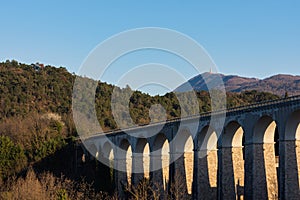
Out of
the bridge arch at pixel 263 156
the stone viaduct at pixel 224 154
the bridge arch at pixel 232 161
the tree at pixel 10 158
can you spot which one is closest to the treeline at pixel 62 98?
the tree at pixel 10 158

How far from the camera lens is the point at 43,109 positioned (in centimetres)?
6378

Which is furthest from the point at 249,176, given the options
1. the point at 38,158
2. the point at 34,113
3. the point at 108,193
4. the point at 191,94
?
the point at 34,113

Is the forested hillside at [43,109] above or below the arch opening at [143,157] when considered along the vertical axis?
above

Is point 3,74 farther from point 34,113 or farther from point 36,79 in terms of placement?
point 34,113

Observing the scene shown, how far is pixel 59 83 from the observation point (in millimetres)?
71438

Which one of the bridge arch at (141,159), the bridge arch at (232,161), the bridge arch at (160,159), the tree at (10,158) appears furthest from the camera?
the tree at (10,158)

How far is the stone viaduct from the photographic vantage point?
2262 cm

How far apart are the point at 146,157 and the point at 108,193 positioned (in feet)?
14.2

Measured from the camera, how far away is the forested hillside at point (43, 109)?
4609 cm

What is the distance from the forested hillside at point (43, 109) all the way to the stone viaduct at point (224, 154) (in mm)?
8980

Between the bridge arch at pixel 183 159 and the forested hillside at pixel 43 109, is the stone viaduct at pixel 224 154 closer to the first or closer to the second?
the bridge arch at pixel 183 159

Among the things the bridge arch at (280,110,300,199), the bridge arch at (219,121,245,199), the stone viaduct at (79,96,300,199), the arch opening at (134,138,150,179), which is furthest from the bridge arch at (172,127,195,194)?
the bridge arch at (280,110,300,199)

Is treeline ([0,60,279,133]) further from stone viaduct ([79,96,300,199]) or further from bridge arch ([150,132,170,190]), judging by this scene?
bridge arch ([150,132,170,190])

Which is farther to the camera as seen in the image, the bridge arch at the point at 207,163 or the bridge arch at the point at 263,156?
the bridge arch at the point at 207,163
